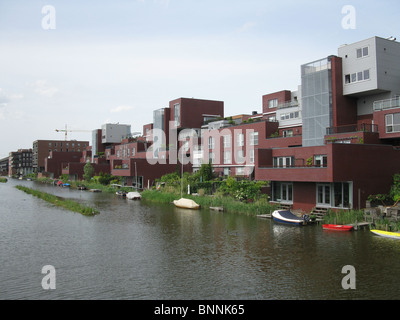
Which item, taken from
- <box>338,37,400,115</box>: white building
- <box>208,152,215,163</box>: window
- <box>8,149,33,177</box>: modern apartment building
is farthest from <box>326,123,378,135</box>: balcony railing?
<box>8,149,33,177</box>: modern apartment building

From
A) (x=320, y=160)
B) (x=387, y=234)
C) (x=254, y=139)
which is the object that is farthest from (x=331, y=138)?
(x=254, y=139)

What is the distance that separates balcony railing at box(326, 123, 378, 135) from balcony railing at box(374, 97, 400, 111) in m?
1.85

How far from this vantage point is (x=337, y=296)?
13180 mm

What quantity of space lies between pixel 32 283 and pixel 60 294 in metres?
1.98

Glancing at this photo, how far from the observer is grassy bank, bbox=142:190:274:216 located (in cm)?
3238

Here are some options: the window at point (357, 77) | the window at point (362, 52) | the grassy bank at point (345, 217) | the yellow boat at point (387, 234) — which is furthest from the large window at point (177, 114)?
the yellow boat at point (387, 234)

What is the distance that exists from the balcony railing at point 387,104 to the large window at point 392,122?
3.44 ft

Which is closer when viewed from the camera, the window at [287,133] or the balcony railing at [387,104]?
the balcony railing at [387,104]

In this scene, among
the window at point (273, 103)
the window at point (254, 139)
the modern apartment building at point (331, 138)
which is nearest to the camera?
the modern apartment building at point (331, 138)

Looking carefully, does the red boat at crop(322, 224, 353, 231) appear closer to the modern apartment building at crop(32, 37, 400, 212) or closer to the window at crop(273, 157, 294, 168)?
the modern apartment building at crop(32, 37, 400, 212)

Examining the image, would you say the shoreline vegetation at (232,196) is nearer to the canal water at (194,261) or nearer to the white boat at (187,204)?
the white boat at (187,204)

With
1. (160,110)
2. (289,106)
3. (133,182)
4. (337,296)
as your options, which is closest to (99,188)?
(133,182)

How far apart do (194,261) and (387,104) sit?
2405cm

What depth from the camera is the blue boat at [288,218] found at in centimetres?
2694
